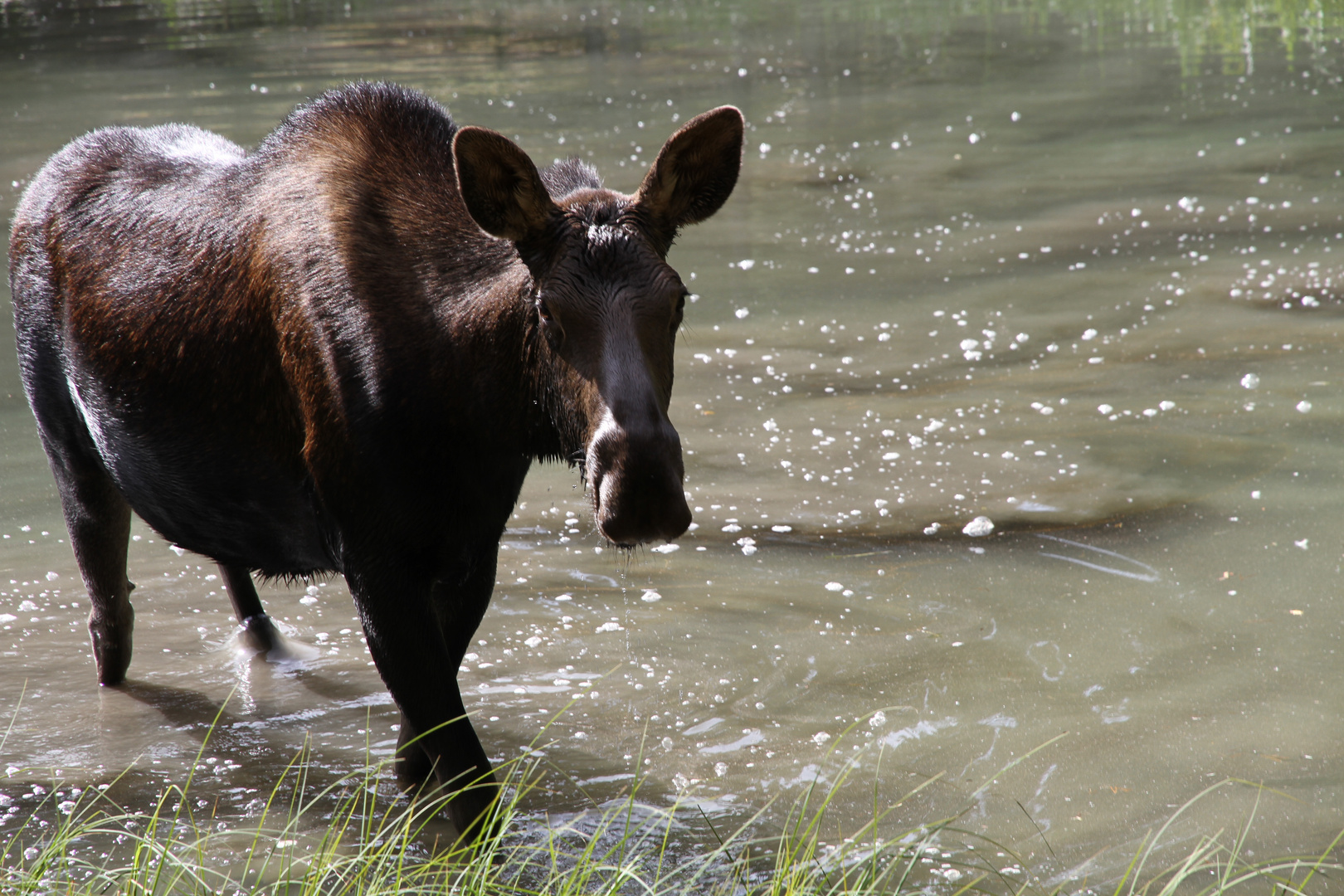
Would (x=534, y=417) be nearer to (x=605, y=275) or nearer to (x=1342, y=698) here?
(x=605, y=275)

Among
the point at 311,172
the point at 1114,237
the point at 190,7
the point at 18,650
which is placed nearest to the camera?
the point at 311,172

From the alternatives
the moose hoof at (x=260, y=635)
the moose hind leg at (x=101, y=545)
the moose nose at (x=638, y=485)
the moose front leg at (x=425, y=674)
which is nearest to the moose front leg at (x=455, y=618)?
the moose front leg at (x=425, y=674)

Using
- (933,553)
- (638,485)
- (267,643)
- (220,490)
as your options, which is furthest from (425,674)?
(933,553)

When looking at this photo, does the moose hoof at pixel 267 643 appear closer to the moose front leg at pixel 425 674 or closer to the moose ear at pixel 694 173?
the moose front leg at pixel 425 674

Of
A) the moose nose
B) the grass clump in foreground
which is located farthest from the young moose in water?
the grass clump in foreground

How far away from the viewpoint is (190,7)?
25.9m

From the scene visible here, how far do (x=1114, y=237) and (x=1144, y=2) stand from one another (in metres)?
13.9

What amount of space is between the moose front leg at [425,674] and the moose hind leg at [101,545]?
1.39m

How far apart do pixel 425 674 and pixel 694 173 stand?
1.53 metres

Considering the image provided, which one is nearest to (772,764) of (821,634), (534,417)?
(821,634)

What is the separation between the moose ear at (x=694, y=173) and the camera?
3.28 meters

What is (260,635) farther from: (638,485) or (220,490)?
(638,485)

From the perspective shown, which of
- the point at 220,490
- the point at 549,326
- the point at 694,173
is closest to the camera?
the point at 549,326

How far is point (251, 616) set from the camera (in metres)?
5.02
